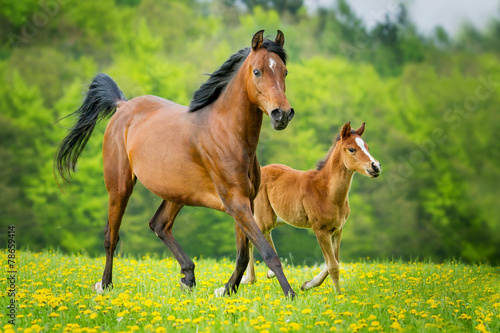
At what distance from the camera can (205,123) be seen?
5.77m

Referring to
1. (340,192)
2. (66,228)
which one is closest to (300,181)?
(340,192)

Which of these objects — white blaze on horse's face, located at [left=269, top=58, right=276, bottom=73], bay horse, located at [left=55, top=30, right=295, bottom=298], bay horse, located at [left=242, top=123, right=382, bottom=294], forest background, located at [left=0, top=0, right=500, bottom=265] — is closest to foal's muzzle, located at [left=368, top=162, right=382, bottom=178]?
bay horse, located at [left=242, top=123, right=382, bottom=294]

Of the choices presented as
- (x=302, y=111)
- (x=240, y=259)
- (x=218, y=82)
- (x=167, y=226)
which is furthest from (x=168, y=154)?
(x=302, y=111)

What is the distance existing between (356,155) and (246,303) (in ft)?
8.02

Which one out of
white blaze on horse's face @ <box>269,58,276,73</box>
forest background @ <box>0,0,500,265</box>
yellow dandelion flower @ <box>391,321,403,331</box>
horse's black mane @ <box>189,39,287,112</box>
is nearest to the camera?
yellow dandelion flower @ <box>391,321,403,331</box>

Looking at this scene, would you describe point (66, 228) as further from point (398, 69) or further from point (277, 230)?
point (398, 69)

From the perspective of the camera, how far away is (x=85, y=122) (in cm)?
751

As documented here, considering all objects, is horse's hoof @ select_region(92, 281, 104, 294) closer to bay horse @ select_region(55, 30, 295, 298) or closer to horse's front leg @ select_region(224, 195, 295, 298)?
bay horse @ select_region(55, 30, 295, 298)

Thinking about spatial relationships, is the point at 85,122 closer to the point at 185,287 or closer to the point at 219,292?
the point at 185,287

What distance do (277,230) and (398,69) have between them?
15482 millimetres

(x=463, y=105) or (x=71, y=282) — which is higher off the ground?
(x=463, y=105)

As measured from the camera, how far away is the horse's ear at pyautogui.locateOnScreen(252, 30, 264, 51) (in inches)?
202

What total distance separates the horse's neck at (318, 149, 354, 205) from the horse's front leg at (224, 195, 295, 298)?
1805 millimetres

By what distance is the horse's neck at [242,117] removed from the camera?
5.46 metres
